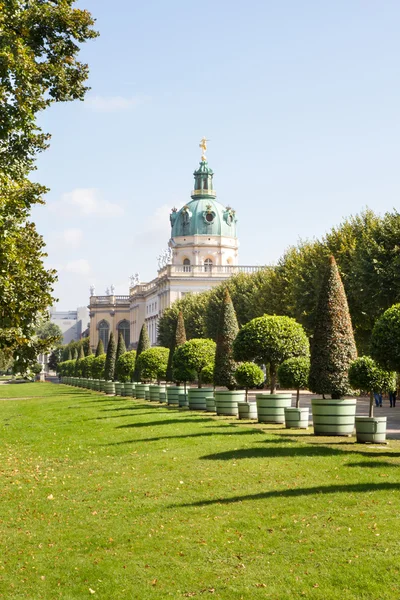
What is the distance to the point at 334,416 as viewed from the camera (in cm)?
2102

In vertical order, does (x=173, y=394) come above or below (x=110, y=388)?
below

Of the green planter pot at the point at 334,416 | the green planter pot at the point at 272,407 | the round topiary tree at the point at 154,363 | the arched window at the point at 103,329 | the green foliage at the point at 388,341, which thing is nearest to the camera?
the green foliage at the point at 388,341

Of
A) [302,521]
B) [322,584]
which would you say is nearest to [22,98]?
[302,521]

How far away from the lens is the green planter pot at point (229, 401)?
3017 centimetres

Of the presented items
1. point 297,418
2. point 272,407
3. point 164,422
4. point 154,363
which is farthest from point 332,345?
point 154,363

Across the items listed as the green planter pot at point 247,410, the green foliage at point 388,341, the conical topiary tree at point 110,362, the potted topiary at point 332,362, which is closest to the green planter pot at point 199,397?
the green planter pot at point 247,410

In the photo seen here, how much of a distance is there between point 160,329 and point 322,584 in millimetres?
89705

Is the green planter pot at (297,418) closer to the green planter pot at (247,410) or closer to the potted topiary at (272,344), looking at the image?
the potted topiary at (272,344)

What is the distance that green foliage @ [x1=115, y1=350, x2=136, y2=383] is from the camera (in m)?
60.8

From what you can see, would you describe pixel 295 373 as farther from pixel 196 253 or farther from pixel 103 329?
pixel 103 329

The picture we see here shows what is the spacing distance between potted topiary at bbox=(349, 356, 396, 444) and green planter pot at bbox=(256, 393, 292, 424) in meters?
6.02

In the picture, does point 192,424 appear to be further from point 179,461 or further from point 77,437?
point 179,461

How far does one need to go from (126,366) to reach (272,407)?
3548 centimetres

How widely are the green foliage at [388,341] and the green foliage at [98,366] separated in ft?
202
